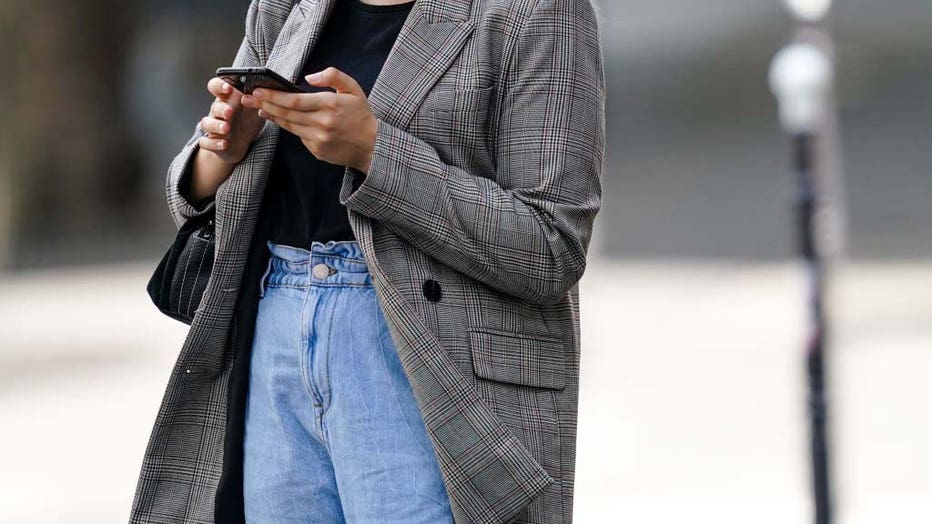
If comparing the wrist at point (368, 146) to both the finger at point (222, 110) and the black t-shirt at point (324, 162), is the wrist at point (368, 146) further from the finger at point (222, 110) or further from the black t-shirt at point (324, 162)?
the finger at point (222, 110)

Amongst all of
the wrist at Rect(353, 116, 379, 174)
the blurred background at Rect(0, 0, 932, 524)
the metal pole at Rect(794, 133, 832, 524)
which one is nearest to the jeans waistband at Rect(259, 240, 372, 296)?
the wrist at Rect(353, 116, 379, 174)

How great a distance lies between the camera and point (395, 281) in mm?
1925

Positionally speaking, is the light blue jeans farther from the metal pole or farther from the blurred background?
the blurred background

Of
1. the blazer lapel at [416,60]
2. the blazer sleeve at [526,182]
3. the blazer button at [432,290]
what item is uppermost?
the blazer lapel at [416,60]

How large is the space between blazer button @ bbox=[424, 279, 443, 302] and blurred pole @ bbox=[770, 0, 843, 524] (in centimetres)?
329

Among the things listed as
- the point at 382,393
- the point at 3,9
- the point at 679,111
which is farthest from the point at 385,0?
the point at 679,111

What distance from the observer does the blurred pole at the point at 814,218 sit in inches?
195

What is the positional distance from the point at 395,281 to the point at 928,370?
27.3 ft

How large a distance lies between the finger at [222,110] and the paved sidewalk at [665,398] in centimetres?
369

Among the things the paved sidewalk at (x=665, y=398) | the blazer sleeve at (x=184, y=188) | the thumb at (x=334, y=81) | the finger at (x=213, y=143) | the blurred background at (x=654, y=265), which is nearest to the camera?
the thumb at (x=334, y=81)

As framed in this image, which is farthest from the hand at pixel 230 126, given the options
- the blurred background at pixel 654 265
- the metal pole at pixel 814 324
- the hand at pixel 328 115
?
the blurred background at pixel 654 265

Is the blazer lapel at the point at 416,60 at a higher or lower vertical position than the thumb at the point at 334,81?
higher

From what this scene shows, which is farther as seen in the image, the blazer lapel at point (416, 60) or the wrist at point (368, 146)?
the blazer lapel at point (416, 60)

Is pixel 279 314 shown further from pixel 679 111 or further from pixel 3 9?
pixel 679 111
